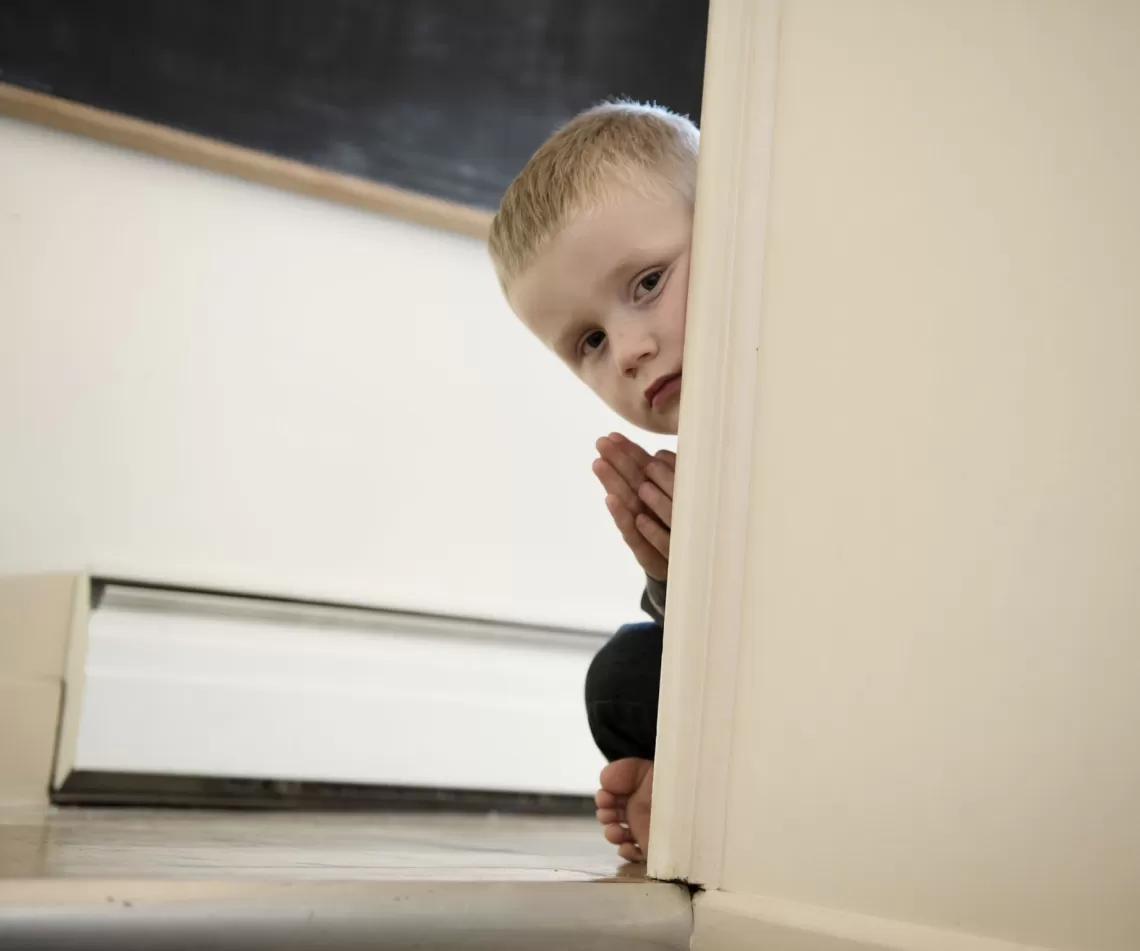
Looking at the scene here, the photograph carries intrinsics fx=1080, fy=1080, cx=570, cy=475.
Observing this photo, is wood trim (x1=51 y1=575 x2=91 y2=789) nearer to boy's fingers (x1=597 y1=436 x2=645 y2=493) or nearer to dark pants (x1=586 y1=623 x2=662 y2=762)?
dark pants (x1=586 y1=623 x2=662 y2=762)

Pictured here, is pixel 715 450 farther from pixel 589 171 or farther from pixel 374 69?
pixel 374 69

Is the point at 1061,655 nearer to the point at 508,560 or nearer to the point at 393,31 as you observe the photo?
the point at 508,560

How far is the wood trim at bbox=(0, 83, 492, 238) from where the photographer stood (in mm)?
1417

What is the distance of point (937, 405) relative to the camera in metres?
0.46

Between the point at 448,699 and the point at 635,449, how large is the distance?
2.26 ft

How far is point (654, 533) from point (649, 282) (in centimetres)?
24

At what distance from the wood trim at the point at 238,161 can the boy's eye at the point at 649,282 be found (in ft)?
2.39

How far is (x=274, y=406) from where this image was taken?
5.02ft

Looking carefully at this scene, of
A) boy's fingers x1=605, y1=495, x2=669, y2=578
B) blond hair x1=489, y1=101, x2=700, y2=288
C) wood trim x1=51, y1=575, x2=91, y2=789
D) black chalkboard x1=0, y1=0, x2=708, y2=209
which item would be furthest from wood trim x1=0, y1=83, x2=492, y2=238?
boy's fingers x1=605, y1=495, x2=669, y2=578

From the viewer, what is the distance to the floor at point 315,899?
1.33 ft

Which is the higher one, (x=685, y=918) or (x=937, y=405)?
(x=937, y=405)

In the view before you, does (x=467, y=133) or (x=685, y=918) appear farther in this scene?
(x=467, y=133)

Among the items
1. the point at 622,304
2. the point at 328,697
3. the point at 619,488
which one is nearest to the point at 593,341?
the point at 622,304

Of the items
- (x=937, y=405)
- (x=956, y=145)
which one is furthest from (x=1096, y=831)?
(x=956, y=145)
